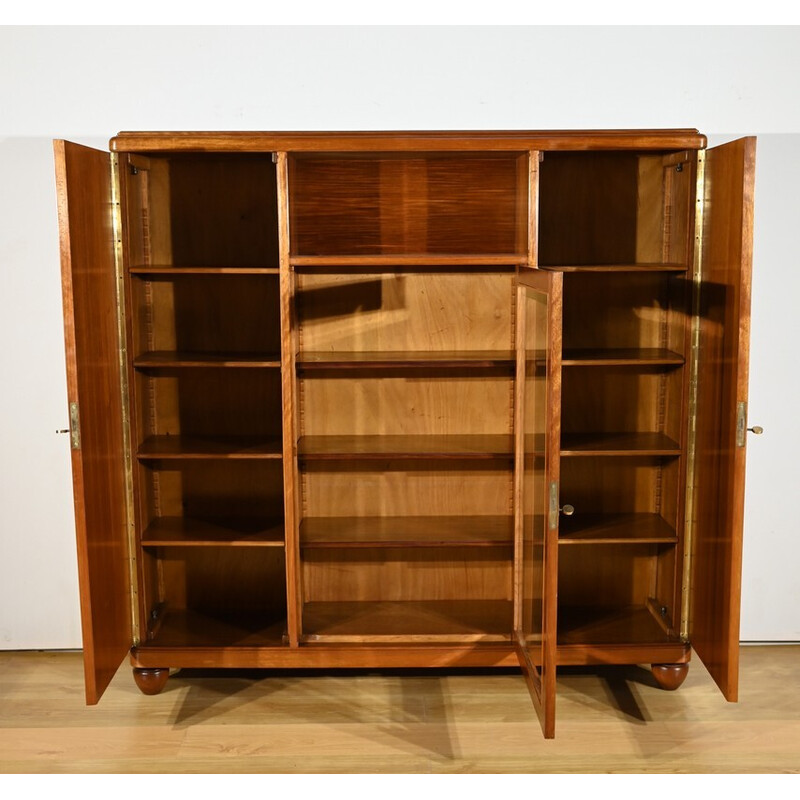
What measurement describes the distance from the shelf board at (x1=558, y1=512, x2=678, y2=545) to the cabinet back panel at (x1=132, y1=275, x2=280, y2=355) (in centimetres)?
112

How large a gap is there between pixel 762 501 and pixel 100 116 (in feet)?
8.63

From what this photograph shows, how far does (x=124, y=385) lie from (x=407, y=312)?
93 cm

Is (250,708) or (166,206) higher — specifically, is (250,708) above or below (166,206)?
below

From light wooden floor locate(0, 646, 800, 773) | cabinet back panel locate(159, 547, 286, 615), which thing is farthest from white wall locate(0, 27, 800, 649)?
light wooden floor locate(0, 646, 800, 773)

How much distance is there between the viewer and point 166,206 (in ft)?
10.0

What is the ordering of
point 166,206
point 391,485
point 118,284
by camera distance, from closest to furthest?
1. point 118,284
2. point 166,206
3. point 391,485

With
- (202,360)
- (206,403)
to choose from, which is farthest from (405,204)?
(206,403)

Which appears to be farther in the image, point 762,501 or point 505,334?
point 762,501

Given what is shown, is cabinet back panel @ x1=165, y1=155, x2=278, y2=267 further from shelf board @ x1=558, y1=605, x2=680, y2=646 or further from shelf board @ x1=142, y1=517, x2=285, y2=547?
shelf board @ x1=558, y1=605, x2=680, y2=646

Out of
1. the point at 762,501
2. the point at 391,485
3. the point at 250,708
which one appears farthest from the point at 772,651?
the point at 250,708

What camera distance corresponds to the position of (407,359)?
2.98 m

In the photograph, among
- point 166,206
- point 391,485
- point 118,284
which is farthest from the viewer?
point 391,485

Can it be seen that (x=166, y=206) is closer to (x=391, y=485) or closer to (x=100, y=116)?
(x=100, y=116)

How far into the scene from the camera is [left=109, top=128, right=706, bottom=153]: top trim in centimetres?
273
